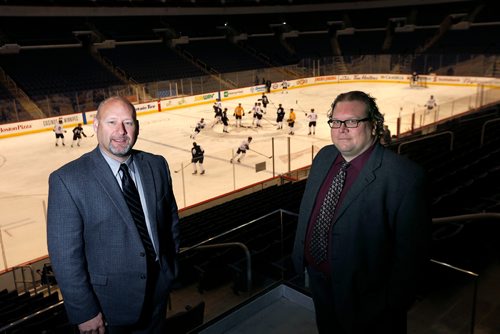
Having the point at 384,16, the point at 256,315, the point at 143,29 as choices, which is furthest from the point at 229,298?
the point at 384,16

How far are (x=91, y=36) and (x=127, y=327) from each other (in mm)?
39310

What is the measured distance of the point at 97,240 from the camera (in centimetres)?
256

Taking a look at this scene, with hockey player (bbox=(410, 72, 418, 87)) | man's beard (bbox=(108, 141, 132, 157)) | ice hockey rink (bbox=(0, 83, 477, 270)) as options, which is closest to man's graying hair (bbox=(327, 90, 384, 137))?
man's beard (bbox=(108, 141, 132, 157))

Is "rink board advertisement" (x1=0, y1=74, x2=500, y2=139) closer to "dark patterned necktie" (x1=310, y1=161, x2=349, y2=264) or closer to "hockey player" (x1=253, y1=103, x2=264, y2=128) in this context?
"hockey player" (x1=253, y1=103, x2=264, y2=128)

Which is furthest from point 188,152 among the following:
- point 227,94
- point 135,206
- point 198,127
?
point 135,206

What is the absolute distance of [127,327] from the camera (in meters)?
2.78

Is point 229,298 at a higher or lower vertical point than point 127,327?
lower

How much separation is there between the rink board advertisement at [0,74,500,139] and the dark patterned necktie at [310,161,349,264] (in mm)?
18761

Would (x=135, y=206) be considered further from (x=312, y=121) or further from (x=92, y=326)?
(x=312, y=121)

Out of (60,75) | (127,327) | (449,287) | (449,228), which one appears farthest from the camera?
(60,75)

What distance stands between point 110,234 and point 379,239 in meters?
1.42

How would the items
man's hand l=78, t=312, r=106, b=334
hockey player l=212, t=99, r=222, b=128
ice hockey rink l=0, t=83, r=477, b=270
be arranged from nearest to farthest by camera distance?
man's hand l=78, t=312, r=106, b=334, ice hockey rink l=0, t=83, r=477, b=270, hockey player l=212, t=99, r=222, b=128

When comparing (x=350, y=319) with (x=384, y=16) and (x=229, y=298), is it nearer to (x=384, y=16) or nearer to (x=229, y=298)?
(x=229, y=298)

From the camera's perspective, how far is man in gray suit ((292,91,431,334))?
2387 millimetres
